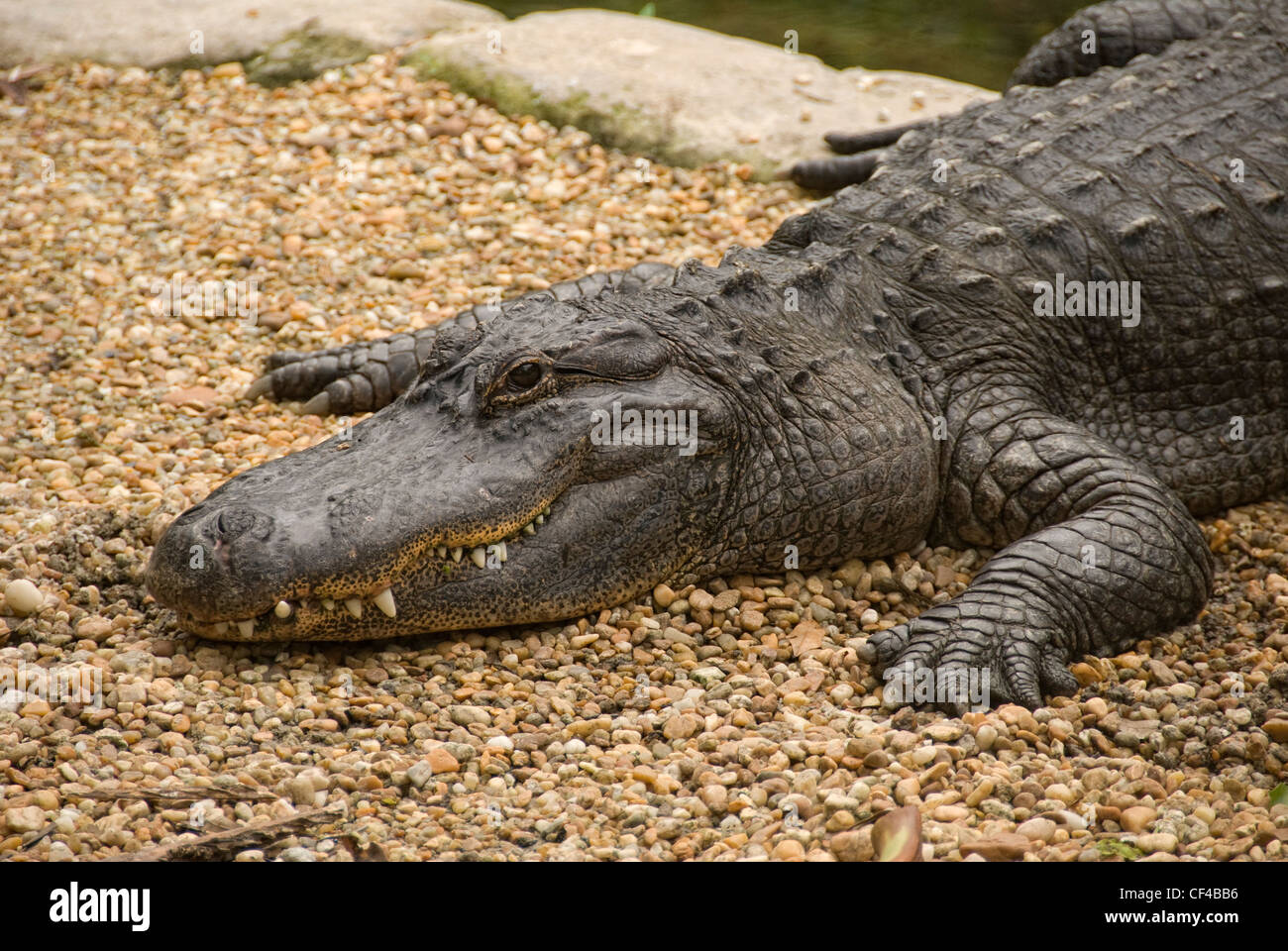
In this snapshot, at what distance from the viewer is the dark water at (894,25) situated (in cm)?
1095

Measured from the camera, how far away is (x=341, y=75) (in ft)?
27.3

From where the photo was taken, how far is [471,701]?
371 centimetres

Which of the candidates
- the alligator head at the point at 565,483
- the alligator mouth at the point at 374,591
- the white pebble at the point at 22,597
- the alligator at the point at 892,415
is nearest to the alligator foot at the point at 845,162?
the alligator at the point at 892,415

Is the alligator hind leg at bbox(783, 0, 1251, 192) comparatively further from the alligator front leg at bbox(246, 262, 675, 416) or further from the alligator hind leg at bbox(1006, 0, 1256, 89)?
the alligator front leg at bbox(246, 262, 675, 416)

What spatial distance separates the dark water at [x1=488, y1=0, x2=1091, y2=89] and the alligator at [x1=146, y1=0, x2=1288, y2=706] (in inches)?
219

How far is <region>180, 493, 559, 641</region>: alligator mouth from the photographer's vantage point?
11.8ft

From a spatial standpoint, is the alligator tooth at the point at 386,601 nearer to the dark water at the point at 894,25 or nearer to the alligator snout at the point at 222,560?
the alligator snout at the point at 222,560

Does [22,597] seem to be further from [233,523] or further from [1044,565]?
[1044,565]

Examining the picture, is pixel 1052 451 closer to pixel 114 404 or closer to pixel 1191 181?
pixel 1191 181

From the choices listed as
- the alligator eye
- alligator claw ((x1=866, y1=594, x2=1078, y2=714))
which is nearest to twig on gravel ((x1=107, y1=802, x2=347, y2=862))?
the alligator eye
